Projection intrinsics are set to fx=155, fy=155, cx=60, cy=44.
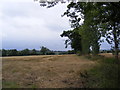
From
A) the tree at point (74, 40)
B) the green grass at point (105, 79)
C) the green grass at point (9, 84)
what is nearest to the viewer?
the green grass at point (9, 84)

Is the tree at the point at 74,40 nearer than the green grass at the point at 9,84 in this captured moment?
No

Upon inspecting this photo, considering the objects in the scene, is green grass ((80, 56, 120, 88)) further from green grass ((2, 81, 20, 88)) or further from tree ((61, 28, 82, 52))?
tree ((61, 28, 82, 52))

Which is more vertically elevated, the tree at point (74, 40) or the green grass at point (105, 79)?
the tree at point (74, 40)

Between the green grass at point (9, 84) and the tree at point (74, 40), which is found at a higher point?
the tree at point (74, 40)

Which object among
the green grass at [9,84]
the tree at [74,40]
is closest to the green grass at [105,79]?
the green grass at [9,84]

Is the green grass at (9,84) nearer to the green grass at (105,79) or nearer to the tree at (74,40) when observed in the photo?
the green grass at (105,79)

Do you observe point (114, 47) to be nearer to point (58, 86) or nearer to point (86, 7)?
point (86, 7)

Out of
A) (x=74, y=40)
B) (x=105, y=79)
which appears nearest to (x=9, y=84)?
(x=105, y=79)

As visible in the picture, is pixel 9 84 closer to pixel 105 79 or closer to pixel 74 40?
pixel 105 79

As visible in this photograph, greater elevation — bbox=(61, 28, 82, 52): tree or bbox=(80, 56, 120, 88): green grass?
bbox=(61, 28, 82, 52): tree

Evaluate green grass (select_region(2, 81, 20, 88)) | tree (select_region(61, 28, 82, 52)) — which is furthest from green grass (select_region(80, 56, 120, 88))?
tree (select_region(61, 28, 82, 52))

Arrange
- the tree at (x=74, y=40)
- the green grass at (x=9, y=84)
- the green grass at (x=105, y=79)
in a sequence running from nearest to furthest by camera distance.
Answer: the green grass at (x=9, y=84) → the green grass at (x=105, y=79) → the tree at (x=74, y=40)

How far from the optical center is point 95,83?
5215 mm

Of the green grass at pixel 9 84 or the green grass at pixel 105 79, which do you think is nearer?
the green grass at pixel 9 84
